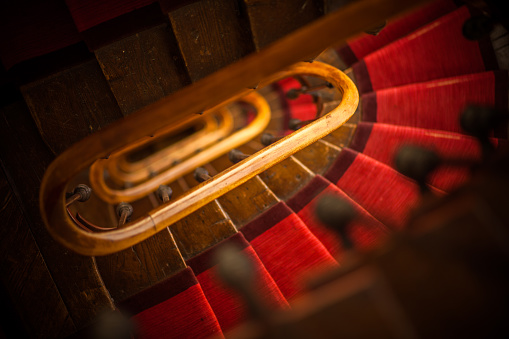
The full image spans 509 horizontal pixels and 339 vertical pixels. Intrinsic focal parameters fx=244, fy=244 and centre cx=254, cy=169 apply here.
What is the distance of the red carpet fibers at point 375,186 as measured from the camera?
4.68ft

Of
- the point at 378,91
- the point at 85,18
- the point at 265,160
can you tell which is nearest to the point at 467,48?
the point at 378,91

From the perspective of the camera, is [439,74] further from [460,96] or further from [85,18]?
[85,18]

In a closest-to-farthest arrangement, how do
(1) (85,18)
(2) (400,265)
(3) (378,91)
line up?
(2) (400,265) → (1) (85,18) → (3) (378,91)

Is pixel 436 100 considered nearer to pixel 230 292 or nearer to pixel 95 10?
pixel 230 292

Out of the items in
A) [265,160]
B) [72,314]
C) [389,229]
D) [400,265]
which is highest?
[265,160]

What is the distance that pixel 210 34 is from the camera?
3.76 ft

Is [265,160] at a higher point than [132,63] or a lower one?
lower

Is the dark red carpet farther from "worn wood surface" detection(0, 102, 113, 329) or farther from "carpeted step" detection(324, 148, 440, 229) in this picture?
"carpeted step" detection(324, 148, 440, 229)

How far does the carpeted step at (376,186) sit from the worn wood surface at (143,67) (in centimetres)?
114

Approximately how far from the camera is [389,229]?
4.33ft

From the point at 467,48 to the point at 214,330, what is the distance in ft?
7.35

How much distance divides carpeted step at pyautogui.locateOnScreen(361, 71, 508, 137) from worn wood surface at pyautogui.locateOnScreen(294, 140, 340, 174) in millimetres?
389

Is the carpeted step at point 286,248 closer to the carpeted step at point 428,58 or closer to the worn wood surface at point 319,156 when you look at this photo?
the worn wood surface at point 319,156

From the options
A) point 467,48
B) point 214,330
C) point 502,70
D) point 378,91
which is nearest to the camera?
point 214,330
